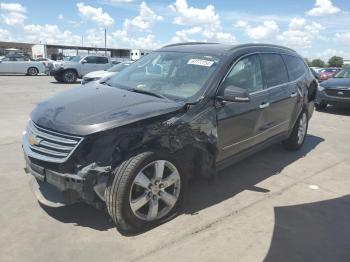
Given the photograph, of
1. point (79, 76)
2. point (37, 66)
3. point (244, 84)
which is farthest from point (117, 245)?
point (37, 66)

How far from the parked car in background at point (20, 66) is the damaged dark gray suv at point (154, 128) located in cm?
2394

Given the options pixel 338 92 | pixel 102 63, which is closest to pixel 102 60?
pixel 102 63

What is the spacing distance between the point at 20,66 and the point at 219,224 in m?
26.1

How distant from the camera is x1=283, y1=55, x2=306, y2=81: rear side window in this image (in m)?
6.02

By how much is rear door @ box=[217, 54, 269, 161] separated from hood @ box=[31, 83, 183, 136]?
2.32 feet

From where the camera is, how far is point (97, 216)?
3.84 metres

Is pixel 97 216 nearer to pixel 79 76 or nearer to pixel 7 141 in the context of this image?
pixel 7 141

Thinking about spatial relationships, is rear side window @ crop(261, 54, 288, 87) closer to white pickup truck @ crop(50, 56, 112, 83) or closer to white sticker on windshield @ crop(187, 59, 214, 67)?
white sticker on windshield @ crop(187, 59, 214, 67)

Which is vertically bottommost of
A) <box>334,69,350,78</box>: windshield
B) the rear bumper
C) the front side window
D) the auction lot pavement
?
the auction lot pavement

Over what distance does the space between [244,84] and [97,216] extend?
2329mm

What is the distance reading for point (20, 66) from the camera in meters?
26.6

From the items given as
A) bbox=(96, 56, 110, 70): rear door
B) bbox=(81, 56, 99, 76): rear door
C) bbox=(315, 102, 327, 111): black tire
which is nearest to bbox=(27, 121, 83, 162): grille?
bbox=(315, 102, 327, 111): black tire

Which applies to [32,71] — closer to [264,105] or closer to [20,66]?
[20,66]

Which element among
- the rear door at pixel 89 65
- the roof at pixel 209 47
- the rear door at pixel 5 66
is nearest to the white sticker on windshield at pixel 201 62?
the roof at pixel 209 47
